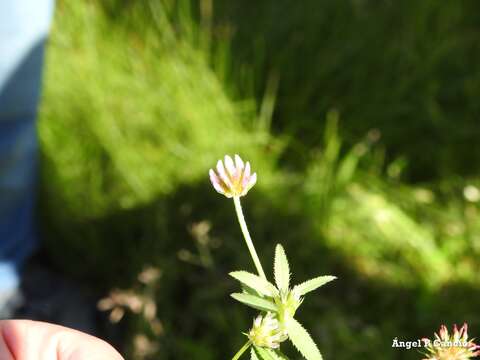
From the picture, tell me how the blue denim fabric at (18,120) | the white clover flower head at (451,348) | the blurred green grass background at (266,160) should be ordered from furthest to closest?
the blurred green grass background at (266,160), the blue denim fabric at (18,120), the white clover flower head at (451,348)

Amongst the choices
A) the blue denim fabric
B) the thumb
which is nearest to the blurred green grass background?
the blue denim fabric

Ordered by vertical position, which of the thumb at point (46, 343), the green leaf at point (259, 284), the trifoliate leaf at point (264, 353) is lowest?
the thumb at point (46, 343)

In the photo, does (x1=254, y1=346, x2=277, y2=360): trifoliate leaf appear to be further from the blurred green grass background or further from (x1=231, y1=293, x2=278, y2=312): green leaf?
the blurred green grass background

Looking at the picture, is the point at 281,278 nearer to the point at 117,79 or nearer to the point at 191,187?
the point at 191,187

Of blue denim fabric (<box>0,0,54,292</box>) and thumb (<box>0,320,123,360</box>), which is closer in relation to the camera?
thumb (<box>0,320,123,360</box>)

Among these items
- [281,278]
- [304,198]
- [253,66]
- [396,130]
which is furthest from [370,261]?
[281,278]

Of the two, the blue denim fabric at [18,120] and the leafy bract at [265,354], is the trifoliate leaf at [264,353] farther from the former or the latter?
the blue denim fabric at [18,120]

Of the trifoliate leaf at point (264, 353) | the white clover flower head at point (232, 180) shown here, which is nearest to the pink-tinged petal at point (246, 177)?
the white clover flower head at point (232, 180)
